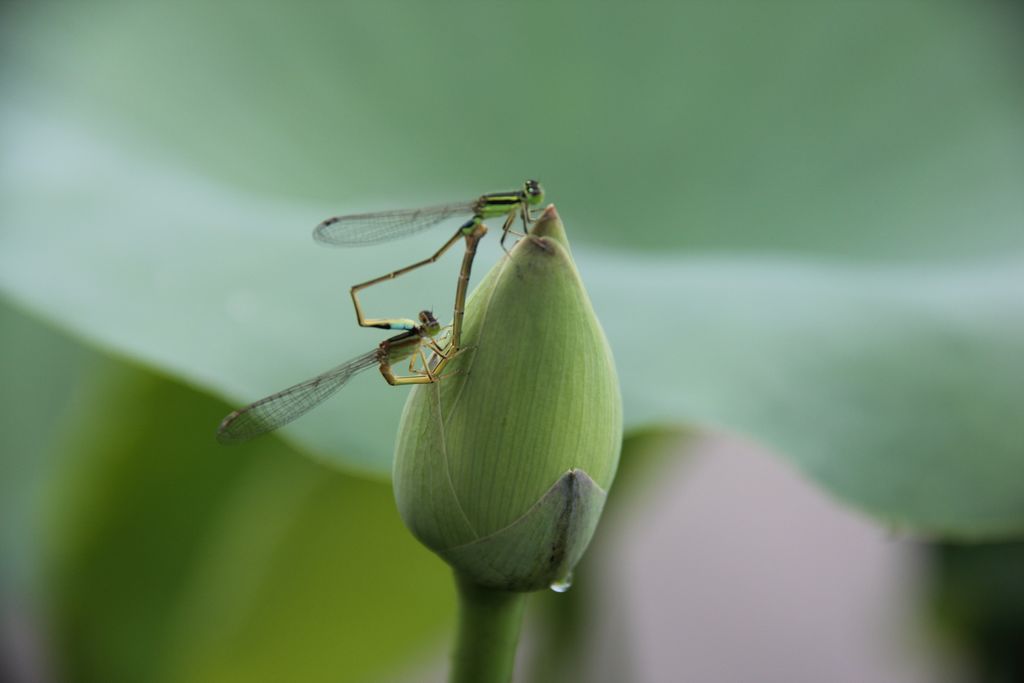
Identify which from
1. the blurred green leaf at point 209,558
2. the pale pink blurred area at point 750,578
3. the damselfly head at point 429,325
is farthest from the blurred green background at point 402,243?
the pale pink blurred area at point 750,578

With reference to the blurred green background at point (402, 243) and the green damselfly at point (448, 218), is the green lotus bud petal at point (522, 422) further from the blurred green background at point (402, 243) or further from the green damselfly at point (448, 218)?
the blurred green background at point (402, 243)

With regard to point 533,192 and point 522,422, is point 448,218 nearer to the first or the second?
point 533,192

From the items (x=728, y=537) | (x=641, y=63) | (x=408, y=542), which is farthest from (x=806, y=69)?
(x=728, y=537)

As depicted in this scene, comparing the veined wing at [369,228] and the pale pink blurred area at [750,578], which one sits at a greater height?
the pale pink blurred area at [750,578]

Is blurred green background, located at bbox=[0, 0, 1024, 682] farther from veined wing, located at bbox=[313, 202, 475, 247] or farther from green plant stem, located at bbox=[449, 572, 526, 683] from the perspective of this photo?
green plant stem, located at bbox=[449, 572, 526, 683]

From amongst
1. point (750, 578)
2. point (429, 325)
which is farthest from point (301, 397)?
point (750, 578)

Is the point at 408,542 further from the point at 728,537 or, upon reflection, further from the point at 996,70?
the point at 728,537

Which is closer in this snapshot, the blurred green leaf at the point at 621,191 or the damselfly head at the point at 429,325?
the damselfly head at the point at 429,325
